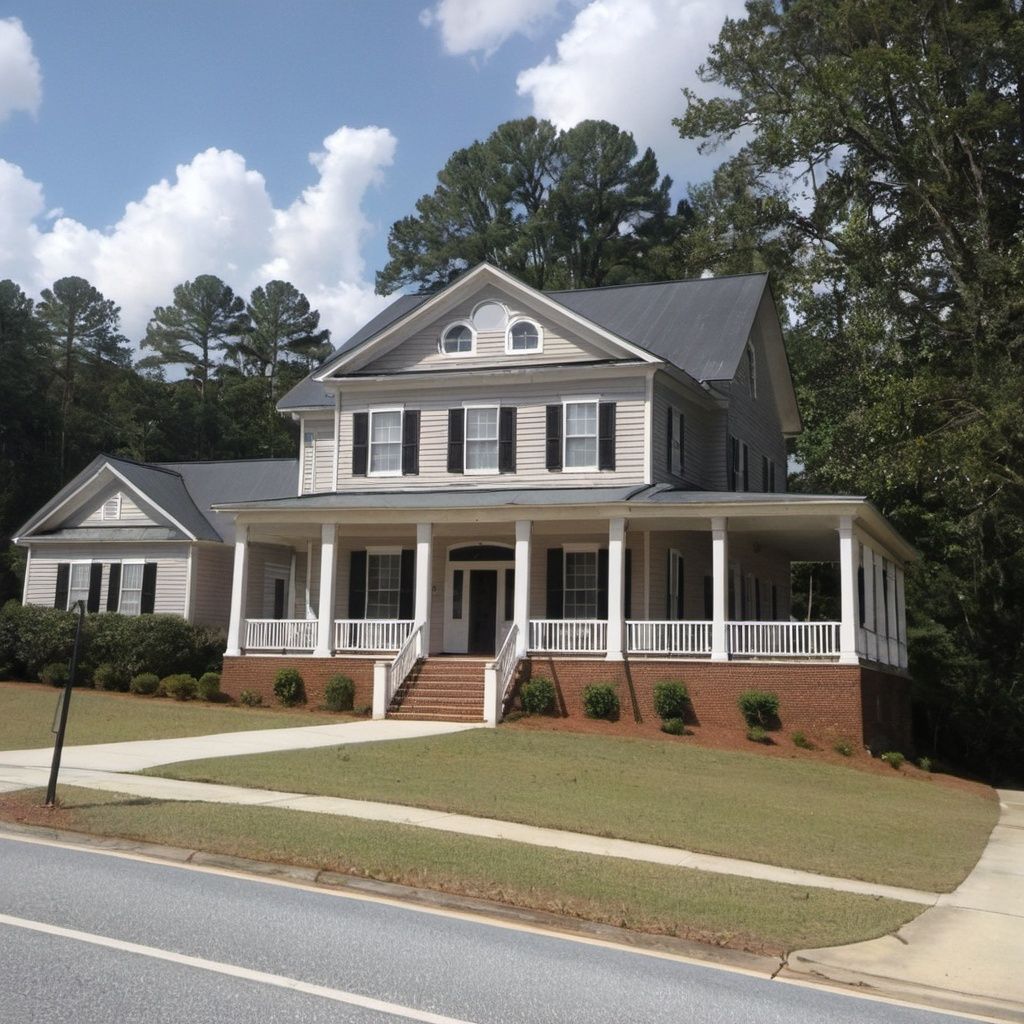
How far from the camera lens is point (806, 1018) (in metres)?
6.62

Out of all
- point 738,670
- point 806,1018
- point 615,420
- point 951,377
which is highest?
point 951,377

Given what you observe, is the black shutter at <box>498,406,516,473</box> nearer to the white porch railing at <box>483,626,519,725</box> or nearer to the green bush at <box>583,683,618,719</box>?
the white porch railing at <box>483,626,519,725</box>

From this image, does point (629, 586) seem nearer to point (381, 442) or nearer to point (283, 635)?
point (381, 442)

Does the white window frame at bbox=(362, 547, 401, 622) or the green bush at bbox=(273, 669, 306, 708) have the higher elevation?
the white window frame at bbox=(362, 547, 401, 622)

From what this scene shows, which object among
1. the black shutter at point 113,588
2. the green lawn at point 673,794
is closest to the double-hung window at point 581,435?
the green lawn at point 673,794

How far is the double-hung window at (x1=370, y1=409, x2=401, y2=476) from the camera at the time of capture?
2920cm

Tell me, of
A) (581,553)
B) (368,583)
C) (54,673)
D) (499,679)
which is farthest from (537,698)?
(54,673)

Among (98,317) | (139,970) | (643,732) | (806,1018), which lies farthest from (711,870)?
(98,317)

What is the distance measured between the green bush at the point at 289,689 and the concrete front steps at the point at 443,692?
2.68 metres

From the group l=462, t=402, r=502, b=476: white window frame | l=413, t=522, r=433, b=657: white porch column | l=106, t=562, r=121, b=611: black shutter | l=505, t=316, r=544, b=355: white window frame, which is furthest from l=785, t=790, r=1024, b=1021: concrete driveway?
l=106, t=562, r=121, b=611: black shutter

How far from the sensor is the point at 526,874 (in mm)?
9867

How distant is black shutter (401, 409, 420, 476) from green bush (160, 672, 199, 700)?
6.88 metres

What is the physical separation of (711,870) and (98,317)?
65706 millimetres

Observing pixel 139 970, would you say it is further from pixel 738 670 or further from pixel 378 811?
pixel 738 670
